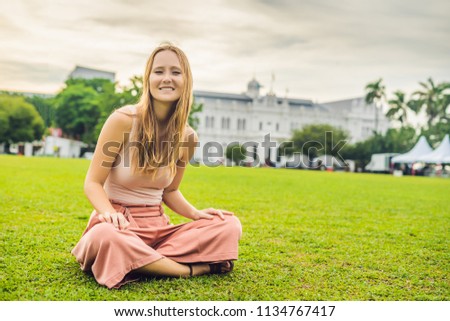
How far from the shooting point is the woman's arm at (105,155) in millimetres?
2359

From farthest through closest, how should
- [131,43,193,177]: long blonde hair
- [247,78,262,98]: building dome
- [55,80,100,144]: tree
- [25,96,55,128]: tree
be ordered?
[247,78,262,98]: building dome < [25,96,55,128]: tree < [55,80,100,144]: tree < [131,43,193,177]: long blonde hair

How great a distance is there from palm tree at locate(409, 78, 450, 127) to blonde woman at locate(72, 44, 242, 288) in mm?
37247

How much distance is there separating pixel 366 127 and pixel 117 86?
35096mm

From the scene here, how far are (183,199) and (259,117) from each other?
180 ft

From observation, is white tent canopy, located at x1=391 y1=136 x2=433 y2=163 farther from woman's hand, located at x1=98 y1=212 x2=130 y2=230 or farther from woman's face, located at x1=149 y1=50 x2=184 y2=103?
woman's hand, located at x1=98 y1=212 x2=130 y2=230

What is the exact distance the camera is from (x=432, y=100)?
37062 millimetres

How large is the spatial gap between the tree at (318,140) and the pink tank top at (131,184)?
3816cm

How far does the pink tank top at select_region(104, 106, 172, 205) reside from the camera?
246cm

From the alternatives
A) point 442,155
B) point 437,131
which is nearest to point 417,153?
point 442,155

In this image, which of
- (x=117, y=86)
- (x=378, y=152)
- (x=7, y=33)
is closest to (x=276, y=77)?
(x=378, y=152)

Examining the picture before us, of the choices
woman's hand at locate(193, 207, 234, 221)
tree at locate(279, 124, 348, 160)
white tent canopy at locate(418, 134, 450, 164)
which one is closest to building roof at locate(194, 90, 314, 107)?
tree at locate(279, 124, 348, 160)

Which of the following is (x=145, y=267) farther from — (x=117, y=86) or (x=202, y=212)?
(x=117, y=86)

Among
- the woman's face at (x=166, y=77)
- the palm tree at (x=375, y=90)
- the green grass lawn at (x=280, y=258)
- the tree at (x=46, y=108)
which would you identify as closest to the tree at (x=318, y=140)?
the palm tree at (x=375, y=90)

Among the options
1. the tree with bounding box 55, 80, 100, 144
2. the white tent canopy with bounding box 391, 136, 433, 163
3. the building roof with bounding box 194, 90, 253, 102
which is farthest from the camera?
the building roof with bounding box 194, 90, 253, 102
